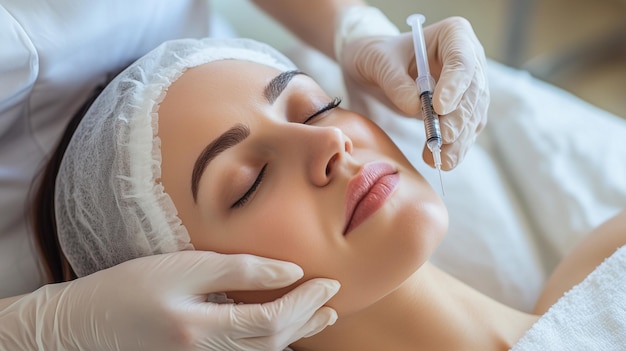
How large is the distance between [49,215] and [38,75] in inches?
11.1

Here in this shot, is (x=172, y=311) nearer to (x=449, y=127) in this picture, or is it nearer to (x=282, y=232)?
(x=282, y=232)

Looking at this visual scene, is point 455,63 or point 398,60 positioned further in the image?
point 398,60

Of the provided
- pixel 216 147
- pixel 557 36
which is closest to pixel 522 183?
pixel 216 147

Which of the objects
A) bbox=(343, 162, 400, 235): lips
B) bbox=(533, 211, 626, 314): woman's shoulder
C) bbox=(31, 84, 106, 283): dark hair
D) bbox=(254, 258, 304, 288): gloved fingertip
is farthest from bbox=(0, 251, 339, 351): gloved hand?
bbox=(533, 211, 626, 314): woman's shoulder


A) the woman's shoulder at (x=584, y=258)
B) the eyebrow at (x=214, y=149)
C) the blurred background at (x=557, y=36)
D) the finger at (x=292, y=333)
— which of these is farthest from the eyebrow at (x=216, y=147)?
the blurred background at (x=557, y=36)

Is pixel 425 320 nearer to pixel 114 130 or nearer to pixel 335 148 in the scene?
pixel 335 148

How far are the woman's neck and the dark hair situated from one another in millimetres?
527

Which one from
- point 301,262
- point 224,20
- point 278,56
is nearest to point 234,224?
point 301,262

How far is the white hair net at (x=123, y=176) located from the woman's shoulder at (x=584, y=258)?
0.76 meters

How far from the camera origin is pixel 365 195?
3.57 feet

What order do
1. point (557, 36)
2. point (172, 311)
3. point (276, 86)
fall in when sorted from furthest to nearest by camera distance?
point (557, 36)
point (276, 86)
point (172, 311)

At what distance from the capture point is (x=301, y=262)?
1.06m

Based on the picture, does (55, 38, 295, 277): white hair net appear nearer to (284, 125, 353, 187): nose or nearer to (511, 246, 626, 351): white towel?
(284, 125, 353, 187): nose

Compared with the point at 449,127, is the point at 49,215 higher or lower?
lower
